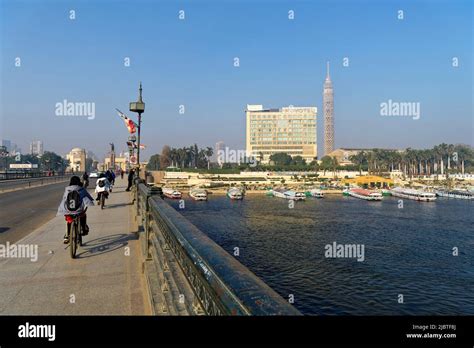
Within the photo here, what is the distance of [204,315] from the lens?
6.74 ft

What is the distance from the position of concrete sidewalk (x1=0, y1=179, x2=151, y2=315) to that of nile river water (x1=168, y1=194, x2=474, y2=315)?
16.1 meters

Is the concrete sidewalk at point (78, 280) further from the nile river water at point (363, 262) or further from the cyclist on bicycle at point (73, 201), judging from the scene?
the nile river water at point (363, 262)

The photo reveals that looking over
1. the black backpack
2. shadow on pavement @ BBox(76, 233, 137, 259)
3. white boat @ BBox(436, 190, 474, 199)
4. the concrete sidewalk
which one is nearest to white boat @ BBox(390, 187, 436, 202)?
white boat @ BBox(436, 190, 474, 199)

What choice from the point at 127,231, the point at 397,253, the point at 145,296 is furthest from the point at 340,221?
the point at 145,296

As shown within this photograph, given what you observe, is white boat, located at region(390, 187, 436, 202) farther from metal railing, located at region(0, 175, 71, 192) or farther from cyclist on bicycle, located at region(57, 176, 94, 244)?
cyclist on bicycle, located at region(57, 176, 94, 244)

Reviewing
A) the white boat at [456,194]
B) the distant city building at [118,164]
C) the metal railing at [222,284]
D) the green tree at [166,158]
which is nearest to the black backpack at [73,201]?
the metal railing at [222,284]

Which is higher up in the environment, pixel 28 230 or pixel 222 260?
pixel 222 260

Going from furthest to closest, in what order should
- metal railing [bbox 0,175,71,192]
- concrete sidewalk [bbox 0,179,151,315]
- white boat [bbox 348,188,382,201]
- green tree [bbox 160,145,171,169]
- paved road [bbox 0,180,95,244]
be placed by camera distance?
1. green tree [bbox 160,145,171,169]
2. white boat [bbox 348,188,382,201]
3. metal railing [bbox 0,175,71,192]
4. paved road [bbox 0,180,95,244]
5. concrete sidewalk [bbox 0,179,151,315]

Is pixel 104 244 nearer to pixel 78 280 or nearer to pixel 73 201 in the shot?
pixel 73 201

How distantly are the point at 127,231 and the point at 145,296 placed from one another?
5.63 m

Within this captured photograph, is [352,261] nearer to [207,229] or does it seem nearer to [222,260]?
[207,229]

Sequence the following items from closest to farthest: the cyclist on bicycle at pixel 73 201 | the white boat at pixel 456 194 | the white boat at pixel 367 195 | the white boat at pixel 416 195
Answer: the cyclist on bicycle at pixel 73 201 → the white boat at pixel 416 195 → the white boat at pixel 367 195 → the white boat at pixel 456 194

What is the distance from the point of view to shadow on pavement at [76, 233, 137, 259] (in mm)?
8002

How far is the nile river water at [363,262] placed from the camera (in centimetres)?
2336
